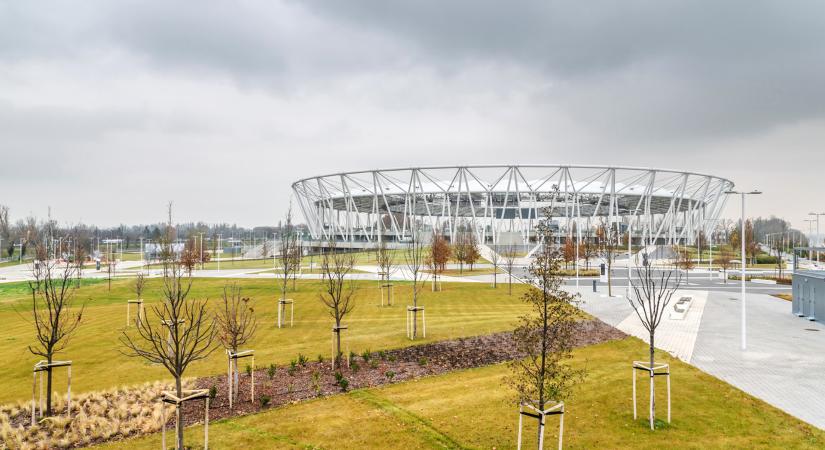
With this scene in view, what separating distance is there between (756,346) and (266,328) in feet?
58.2

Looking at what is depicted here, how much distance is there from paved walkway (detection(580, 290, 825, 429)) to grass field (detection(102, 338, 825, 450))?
1088mm

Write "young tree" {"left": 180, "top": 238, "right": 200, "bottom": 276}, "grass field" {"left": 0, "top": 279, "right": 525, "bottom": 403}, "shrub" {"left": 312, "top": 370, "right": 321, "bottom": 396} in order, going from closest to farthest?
"shrub" {"left": 312, "top": 370, "right": 321, "bottom": 396} < "grass field" {"left": 0, "top": 279, "right": 525, "bottom": 403} < "young tree" {"left": 180, "top": 238, "right": 200, "bottom": 276}

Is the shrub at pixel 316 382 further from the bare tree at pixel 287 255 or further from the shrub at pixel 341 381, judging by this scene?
the bare tree at pixel 287 255

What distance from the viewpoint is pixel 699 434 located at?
802cm

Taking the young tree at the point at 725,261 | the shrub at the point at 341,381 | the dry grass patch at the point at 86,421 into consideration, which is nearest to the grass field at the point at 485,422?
the shrub at the point at 341,381

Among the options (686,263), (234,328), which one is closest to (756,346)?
(234,328)

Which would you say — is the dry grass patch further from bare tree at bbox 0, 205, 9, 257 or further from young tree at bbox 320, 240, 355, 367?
bare tree at bbox 0, 205, 9, 257

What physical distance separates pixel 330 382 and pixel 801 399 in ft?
35.6

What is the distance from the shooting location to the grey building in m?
20.0

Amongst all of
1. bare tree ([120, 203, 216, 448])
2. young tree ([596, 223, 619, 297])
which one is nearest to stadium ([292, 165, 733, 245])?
young tree ([596, 223, 619, 297])

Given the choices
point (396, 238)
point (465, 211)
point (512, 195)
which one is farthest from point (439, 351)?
point (465, 211)

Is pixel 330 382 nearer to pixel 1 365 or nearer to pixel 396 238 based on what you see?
pixel 1 365

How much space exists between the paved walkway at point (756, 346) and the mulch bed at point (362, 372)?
2.80 metres

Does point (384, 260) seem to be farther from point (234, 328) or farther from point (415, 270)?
point (234, 328)
